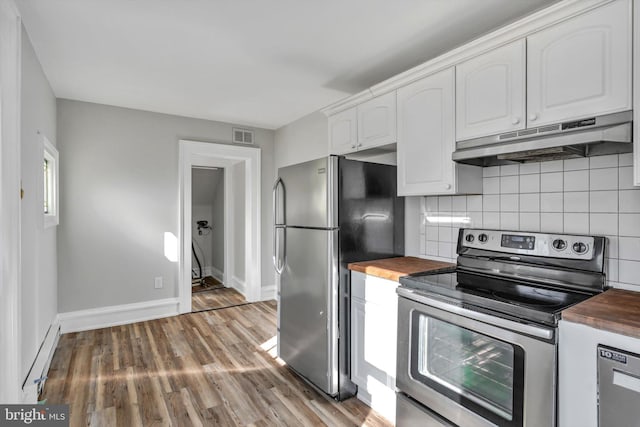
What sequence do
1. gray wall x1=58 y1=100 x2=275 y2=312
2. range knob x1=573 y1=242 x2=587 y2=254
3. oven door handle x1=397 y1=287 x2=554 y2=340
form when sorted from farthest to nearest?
gray wall x1=58 y1=100 x2=275 y2=312 → range knob x1=573 y1=242 x2=587 y2=254 → oven door handle x1=397 y1=287 x2=554 y2=340

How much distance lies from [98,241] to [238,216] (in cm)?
194

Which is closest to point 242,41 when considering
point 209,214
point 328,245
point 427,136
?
point 427,136

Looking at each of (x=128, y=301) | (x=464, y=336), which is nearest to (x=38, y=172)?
(x=128, y=301)

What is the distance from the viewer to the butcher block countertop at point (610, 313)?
113 cm

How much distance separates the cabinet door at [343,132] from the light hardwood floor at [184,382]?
74.0 inches

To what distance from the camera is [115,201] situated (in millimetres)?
3715

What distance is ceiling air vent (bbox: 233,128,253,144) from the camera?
447cm

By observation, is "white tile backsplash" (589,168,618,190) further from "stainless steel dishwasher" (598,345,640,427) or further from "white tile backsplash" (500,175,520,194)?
"stainless steel dishwasher" (598,345,640,427)

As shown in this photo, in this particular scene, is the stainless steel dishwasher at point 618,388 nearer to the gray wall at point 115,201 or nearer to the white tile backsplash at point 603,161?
the white tile backsplash at point 603,161

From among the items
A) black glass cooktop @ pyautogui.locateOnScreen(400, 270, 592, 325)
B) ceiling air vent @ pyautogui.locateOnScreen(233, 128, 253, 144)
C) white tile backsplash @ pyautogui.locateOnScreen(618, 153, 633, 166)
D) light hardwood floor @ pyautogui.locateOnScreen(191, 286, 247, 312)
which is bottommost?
light hardwood floor @ pyautogui.locateOnScreen(191, 286, 247, 312)

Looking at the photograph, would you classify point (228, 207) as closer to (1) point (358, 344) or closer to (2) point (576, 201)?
(1) point (358, 344)

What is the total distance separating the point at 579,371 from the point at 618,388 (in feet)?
0.36

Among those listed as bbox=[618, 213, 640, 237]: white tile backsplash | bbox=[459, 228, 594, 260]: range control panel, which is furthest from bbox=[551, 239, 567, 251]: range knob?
bbox=[618, 213, 640, 237]: white tile backsplash

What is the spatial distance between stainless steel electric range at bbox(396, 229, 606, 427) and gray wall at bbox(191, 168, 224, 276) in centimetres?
447
